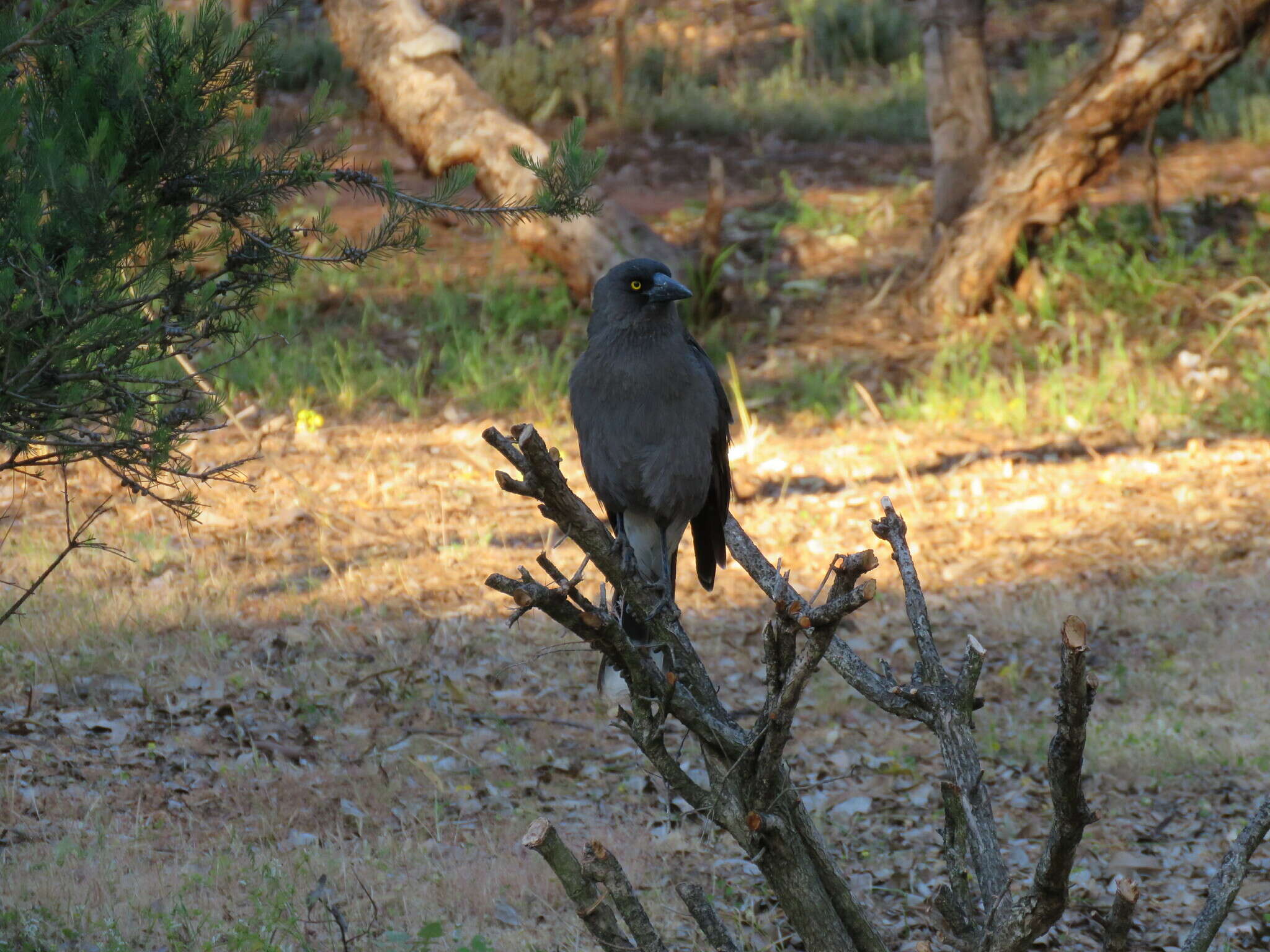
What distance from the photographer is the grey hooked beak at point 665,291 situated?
4.05 m

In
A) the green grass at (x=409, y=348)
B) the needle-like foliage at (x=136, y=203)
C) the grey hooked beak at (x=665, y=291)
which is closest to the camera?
the needle-like foliage at (x=136, y=203)

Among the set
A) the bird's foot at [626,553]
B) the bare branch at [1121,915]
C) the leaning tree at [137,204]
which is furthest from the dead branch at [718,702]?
the leaning tree at [137,204]

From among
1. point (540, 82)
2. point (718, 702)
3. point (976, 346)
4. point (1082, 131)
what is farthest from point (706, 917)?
point (540, 82)

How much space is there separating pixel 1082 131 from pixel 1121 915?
26.8 ft

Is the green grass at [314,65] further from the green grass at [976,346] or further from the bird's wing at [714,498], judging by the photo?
the bird's wing at [714,498]

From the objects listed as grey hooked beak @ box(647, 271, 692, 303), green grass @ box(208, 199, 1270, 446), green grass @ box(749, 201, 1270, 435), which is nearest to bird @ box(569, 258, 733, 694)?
grey hooked beak @ box(647, 271, 692, 303)

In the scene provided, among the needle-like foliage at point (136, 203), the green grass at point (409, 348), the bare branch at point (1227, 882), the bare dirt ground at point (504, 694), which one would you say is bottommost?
the bare dirt ground at point (504, 694)

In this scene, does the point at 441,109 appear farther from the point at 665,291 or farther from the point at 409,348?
the point at 665,291

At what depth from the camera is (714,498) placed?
4648mm

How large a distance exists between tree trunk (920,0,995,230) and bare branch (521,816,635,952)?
8.46m

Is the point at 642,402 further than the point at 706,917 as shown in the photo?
Yes

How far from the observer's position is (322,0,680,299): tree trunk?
949 centimetres

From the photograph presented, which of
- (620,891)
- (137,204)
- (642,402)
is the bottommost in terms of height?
(620,891)

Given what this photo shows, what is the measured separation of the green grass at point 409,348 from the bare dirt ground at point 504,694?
0.65m
